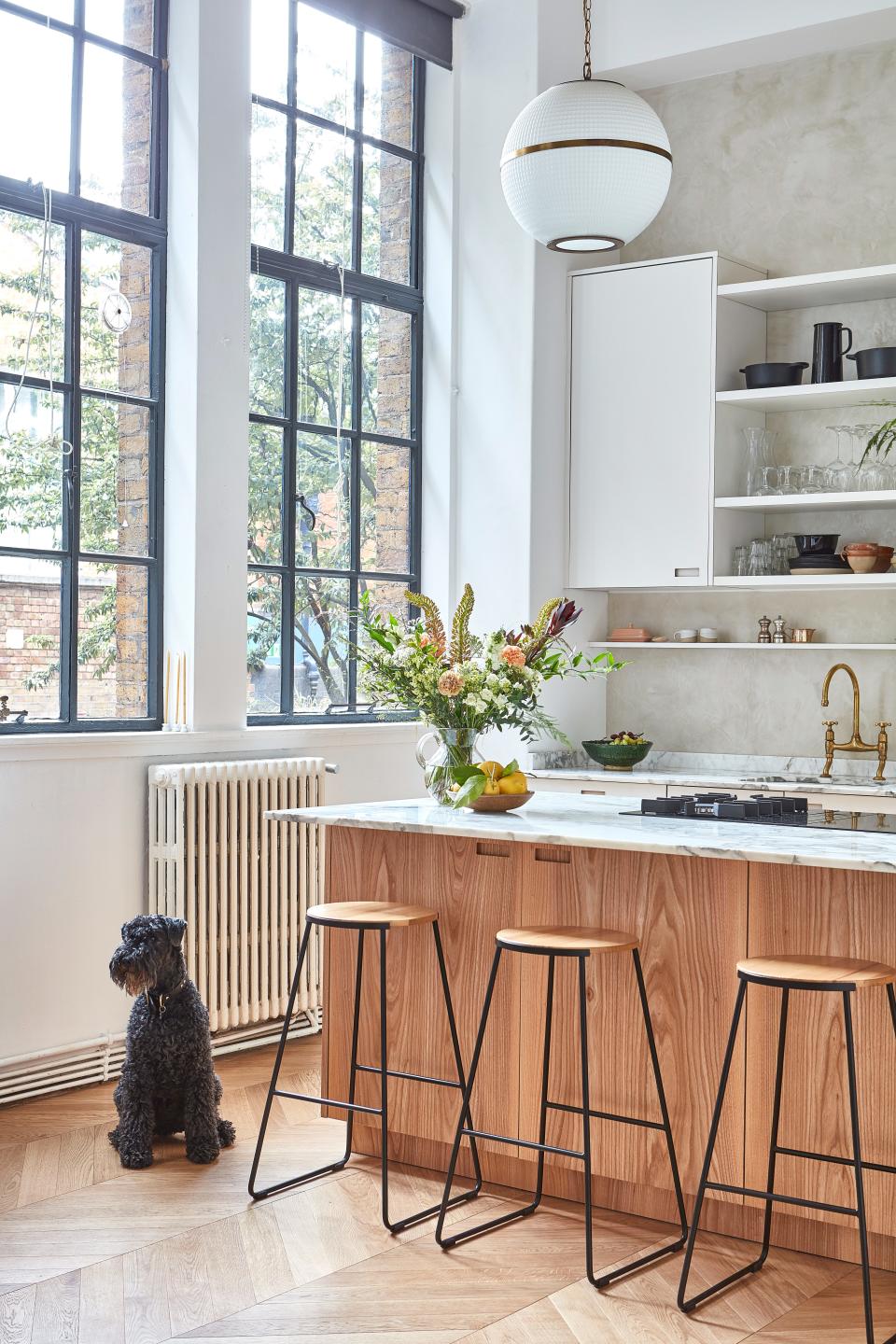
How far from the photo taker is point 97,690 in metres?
4.52

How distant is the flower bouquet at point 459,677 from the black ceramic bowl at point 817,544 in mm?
1654

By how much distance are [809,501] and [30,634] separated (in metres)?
2.70

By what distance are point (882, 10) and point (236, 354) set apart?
256 centimetres

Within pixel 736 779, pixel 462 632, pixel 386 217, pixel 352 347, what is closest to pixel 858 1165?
pixel 462 632

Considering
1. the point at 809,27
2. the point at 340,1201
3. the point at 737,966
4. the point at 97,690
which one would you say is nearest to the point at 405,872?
the point at 340,1201

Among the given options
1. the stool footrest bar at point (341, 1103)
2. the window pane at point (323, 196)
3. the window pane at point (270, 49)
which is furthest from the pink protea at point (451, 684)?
the window pane at point (270, 49)

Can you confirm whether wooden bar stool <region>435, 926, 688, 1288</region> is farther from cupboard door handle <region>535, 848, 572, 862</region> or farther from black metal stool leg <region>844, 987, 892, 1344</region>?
black metal stool leg <region>844, 987, 892, 1344</region>

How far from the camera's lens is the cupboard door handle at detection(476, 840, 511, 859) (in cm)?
347

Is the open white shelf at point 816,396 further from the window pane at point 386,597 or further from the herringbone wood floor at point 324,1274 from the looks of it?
the herringbone wood floor at point 324,1274

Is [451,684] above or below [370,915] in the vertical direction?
above

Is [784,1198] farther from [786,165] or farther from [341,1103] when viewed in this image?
[786,165]

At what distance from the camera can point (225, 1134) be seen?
3.79 meters

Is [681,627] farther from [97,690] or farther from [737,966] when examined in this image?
[737,966]

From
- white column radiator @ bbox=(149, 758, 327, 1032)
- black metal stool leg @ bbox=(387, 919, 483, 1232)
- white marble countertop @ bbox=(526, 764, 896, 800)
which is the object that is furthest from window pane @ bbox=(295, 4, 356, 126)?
black metal stool leg @ bbox=(387, 919, 483, 1232)
